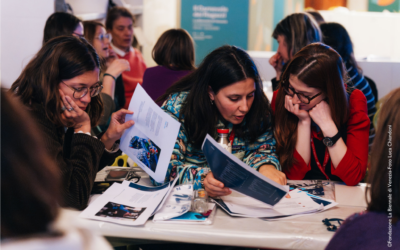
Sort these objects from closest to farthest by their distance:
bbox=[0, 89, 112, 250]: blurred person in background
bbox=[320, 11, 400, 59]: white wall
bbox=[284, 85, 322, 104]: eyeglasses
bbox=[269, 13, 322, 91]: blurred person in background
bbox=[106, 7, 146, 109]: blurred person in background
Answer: bbox=[0, 89, 112, 250]: blurred person in background < bbox=[284, 85, 322, 104]: eyeglasses < bbox=[269, 13, 322, 91]: blurred person in background < bbox=[106, 7, 146, 109]: blurred person in background < bbox=[320, 11, 400, 59]: white wall

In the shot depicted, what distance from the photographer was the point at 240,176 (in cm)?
126

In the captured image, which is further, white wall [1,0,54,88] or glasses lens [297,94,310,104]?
white wall [1,0,54,88]

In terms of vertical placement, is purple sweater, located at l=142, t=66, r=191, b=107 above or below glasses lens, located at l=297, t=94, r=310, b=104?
below

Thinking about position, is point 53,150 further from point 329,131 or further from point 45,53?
point 329,131

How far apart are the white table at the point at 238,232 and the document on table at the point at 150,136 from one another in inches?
13.8

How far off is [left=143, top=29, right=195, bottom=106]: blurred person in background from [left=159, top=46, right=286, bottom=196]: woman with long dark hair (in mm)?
1183

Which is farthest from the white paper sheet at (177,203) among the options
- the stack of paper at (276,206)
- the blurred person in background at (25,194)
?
the blurred person in background at (25,194)

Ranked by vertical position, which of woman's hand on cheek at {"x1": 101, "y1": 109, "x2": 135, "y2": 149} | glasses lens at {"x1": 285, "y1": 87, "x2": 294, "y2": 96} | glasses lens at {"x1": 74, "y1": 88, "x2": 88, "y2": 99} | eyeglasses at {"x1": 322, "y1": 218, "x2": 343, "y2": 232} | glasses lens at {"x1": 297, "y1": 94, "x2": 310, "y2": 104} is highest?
glasses lens at {"x1": 74, "y1": 88, "x2": 88, "y2": 99}

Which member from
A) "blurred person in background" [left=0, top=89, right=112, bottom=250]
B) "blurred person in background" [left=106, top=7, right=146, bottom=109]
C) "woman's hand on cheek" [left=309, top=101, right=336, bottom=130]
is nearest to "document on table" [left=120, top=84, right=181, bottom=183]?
"woman's hand on cheek" [left=309, top=101, right=336, bottom=130]

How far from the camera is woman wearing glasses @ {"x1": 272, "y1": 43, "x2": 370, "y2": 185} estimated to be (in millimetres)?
1748

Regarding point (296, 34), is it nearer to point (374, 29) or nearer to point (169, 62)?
point (169, 62)

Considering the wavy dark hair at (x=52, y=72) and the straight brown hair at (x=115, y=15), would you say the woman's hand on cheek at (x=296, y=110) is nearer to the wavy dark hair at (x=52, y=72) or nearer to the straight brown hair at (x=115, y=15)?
the wavy dark hair at (x=52, y=72)

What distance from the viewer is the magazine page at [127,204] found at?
1285mm

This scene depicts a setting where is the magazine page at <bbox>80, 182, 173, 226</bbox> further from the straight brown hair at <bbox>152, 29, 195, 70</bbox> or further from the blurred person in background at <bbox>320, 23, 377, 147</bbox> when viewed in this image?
the blurred person in background at <bbox>320, 23, 377, 147</bbox>
